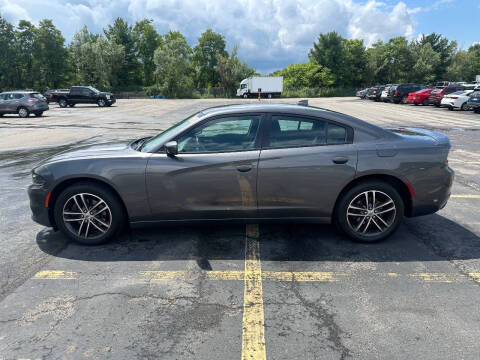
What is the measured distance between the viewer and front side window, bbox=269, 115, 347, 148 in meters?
3.92

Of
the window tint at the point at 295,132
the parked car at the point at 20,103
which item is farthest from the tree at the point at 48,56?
the window tint at the point at 295,132

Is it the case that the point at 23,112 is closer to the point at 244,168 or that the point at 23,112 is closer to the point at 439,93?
the point at 244,168

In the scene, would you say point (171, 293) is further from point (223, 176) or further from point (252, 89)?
point (252, 89)

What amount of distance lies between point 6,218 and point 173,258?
2838 millimetres

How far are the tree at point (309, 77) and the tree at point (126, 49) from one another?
1301 inches

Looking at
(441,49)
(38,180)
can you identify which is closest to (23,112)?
(38,180)

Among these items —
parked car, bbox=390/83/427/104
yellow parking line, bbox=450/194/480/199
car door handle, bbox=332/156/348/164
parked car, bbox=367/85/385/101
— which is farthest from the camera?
parked car, bbox=367/85/385/101

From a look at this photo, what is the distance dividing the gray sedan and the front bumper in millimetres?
11

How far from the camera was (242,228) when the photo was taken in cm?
454

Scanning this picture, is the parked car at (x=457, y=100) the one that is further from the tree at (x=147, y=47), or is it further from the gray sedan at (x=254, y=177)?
the tree at (x=147, y=47)

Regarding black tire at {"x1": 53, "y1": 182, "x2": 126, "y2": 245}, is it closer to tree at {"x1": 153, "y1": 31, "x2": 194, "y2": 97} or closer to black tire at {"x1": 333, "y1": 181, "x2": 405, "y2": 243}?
black tire at {"x1": 333, "y1": 181, "x2": 405, "y2": 243}

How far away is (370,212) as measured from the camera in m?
4.03

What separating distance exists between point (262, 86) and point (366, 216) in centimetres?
5600

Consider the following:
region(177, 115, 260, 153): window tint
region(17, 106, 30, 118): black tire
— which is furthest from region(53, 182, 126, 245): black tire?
region(17, 106, 30, 118): black tire
